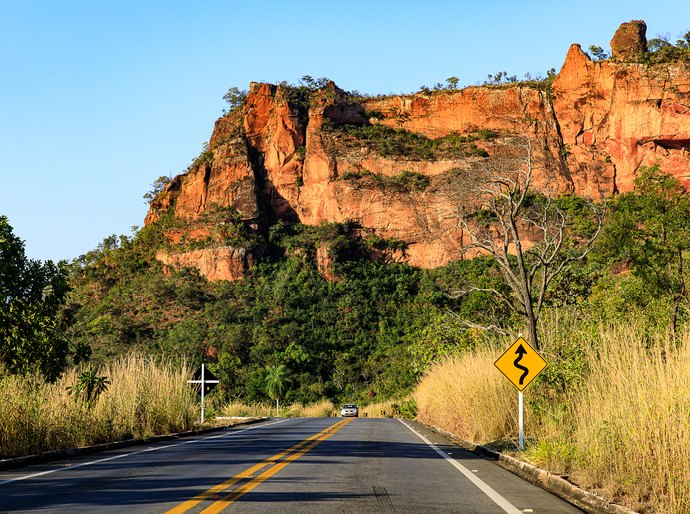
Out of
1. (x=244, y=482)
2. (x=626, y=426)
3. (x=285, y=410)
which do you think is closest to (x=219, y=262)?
(x=285, y=410)

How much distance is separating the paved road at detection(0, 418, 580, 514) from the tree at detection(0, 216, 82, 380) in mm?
2667

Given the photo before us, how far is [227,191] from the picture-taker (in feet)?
336

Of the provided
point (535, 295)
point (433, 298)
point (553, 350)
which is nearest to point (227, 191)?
point (433, 298)

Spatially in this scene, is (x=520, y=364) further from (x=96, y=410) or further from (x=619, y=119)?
(x=619, y=119)

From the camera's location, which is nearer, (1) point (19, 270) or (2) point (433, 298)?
(1) point (19, 270)

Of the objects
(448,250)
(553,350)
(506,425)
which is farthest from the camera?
(448,250)

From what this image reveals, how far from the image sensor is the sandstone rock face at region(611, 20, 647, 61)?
10450 cm

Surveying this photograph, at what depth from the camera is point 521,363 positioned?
1559 cm

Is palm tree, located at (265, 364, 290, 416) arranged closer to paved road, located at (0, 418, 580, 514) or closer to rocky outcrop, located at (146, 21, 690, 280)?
rocky outcrop, located at (146, 21, 690, 280)

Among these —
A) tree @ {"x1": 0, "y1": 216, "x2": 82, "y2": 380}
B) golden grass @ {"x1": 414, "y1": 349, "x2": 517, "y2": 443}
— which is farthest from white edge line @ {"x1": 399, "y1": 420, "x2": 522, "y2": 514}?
tree @ {"x1": 0, "y1": 216, "x2": 82, "y2": 380}

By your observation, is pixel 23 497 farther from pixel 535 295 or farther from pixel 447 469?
pixel 535 295

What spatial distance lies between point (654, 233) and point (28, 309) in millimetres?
21767

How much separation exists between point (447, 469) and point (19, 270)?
9.88m

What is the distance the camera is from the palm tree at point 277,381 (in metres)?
66.6
